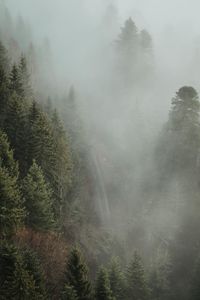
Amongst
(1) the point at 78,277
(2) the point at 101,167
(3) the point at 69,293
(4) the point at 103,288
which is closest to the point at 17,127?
(1) the point at 78,277

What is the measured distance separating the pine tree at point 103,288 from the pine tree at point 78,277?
3.28 ft

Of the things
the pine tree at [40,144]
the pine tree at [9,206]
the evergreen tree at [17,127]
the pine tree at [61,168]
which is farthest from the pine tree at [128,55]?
the pine tree at [9,206]

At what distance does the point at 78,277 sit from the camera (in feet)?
116

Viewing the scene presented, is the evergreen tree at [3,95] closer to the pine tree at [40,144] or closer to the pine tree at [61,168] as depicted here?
the pine tree at [40,144]

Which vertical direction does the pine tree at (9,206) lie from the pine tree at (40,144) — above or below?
below

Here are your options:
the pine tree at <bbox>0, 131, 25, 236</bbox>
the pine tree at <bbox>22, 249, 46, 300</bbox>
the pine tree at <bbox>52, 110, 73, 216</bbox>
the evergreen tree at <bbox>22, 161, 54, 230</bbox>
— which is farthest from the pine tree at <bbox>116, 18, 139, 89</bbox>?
the pine tree at <bbox>22, 249, 46, 300</bbox>

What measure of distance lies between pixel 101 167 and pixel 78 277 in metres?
34.0

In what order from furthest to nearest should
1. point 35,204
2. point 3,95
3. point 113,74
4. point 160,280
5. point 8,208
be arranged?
point 113,74, point 3,95, point 160,280, point 35,204, point 8,208

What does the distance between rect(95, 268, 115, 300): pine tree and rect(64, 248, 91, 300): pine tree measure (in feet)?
3.28

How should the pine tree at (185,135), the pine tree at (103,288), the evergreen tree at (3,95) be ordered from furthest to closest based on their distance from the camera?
the pine tree at (185,135)
the evergreen tree at (3,95)
the pine tree at (103,288)

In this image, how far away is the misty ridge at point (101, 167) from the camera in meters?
37.8

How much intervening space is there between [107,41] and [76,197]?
61694 mm

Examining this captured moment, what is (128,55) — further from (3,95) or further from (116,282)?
(116,282)

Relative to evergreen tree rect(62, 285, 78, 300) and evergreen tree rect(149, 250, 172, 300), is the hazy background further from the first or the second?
evergreen tree rect(62, 285, 78, 300)
